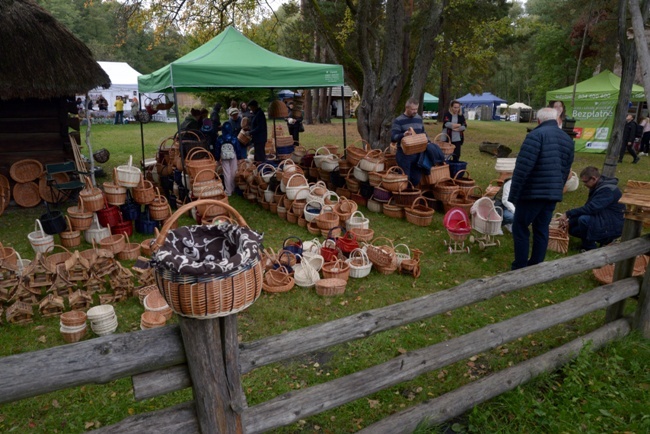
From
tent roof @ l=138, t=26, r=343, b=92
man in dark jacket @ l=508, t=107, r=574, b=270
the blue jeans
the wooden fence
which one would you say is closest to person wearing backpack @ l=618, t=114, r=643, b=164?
tent roof @ l=138, t=26, r=343, b=92

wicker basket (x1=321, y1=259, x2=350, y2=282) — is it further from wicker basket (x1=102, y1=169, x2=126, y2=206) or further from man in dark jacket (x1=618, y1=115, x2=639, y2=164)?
man in dark jacket (x1=618, y1=115, x2=639, y2=164)

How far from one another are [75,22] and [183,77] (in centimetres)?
4587

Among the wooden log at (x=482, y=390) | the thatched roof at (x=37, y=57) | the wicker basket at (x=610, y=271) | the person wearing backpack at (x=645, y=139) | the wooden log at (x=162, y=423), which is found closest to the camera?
the wooden log at (x=162, y=423)

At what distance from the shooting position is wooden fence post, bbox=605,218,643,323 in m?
3.68

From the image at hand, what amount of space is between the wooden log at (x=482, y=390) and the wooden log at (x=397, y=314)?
545 mm

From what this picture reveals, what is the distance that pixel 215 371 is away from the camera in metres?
1.94

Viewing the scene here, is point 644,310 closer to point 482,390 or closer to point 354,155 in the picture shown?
point 482,390

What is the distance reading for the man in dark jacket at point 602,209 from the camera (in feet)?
18.1

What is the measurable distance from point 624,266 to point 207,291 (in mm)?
3654

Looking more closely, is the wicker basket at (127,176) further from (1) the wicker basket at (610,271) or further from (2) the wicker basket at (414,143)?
(1) the wicker basket at (610,271)

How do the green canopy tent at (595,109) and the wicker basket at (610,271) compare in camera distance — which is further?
the green canopy tent at (595,109)

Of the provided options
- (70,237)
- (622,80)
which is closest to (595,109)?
(622,80)

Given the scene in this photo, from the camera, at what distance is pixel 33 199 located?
840 cm

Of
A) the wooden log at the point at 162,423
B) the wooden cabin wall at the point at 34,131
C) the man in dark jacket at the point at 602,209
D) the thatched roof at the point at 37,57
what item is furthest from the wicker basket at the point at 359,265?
the wooden cabin wall at the point at 34,131
